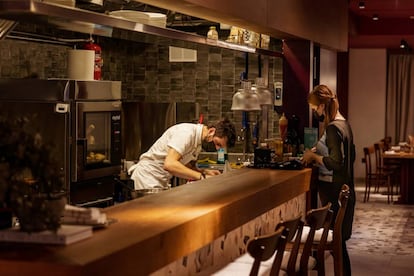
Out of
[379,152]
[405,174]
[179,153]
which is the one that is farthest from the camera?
[379,152]

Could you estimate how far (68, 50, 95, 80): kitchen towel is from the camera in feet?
22.3

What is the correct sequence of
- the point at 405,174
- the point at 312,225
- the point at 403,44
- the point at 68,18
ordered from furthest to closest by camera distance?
1. the point at 403,44
2. the point at 405,174
3. the point at 312,225
4. the point at 68,18

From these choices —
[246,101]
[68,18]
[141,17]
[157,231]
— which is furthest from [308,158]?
[157,231]

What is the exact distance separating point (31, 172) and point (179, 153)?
11.9 ft

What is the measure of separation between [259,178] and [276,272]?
1761 mm

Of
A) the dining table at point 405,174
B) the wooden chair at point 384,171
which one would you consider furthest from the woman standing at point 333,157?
the wooden chair at point 384,171

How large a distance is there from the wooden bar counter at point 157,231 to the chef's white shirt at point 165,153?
1024 mm

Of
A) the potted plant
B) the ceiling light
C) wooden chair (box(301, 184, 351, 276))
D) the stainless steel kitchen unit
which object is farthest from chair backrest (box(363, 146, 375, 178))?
the potted plant

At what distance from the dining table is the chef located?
754 centimetres

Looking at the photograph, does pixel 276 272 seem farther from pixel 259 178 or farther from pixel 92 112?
pixel 92 112

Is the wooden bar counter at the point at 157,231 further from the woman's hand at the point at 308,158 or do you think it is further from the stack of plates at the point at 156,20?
the stack of plates at the point at 156,20

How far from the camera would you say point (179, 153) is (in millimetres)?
6797

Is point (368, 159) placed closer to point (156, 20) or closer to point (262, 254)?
point (156, 20)

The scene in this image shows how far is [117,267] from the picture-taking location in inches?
122
